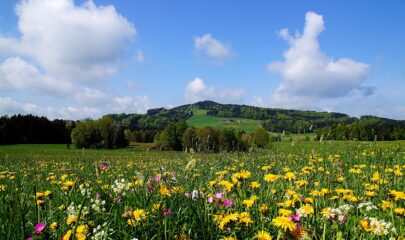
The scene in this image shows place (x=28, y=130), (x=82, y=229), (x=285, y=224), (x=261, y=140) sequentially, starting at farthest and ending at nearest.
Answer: (x=28, y=130)
(x=261, y=140)
(x=82, y=229)
(x=285, y=224)

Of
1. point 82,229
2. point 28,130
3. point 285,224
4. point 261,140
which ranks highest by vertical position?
point 28,130

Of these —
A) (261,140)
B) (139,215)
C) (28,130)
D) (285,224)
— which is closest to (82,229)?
(139,215)

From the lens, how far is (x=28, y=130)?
119 meters

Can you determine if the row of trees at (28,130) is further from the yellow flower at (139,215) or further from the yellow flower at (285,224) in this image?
the yellow flower at (285,224)

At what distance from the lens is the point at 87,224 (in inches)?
104

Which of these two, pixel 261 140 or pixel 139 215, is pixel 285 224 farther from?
pixel 261 140

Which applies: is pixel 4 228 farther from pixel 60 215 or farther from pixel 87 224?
pixel 60 215

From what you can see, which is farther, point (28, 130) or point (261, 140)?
point (28, 130)

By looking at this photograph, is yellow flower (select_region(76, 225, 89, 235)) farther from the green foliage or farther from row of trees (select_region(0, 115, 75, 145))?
row of trees (select_region(0, 115, 75, 145))

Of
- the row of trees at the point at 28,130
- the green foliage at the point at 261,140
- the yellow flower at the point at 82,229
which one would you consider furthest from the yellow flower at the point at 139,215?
the row of trees at the point at 28,130

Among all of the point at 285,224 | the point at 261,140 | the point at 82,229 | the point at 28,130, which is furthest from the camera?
the point at 28,130

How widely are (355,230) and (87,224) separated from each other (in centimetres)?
229

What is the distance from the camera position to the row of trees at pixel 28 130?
11343 cm

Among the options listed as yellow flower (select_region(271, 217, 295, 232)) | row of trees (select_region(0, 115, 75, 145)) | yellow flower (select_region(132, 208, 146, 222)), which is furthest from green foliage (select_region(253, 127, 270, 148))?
row of trees (select_region(0, 115, 75, 145))
